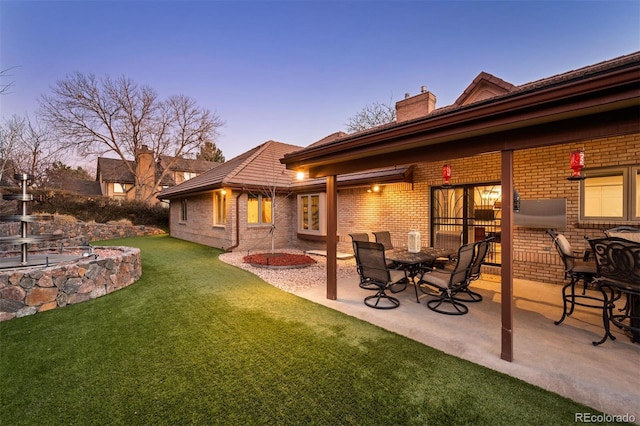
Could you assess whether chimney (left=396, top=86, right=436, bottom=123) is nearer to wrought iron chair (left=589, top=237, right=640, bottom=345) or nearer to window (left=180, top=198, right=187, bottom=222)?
wrought iron chair (left=589, top=237, right=640, bottom=345)

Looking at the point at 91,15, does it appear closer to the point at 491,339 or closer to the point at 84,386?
the point at 84,386

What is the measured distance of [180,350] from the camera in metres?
3.13

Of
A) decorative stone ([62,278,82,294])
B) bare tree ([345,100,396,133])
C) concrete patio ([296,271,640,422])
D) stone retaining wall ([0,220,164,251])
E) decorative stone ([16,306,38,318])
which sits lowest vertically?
concrete patio ([296,271,640,422])

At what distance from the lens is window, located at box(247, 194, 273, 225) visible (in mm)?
11231

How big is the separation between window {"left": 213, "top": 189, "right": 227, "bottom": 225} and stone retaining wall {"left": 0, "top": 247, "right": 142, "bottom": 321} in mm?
5997

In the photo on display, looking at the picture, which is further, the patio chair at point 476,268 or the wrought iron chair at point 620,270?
the patio chair at point 476,268

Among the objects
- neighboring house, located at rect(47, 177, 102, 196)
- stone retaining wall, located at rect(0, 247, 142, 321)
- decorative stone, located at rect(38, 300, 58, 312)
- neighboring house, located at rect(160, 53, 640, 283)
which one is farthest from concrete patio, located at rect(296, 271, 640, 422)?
neighboring house, located at rect(47, 177, 102, 196)

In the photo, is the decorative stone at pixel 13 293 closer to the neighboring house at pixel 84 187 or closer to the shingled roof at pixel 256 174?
the shingled roof at pixel 256 174

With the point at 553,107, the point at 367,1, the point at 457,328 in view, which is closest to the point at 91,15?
the point at 367,1

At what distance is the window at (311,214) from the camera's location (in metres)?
10.5

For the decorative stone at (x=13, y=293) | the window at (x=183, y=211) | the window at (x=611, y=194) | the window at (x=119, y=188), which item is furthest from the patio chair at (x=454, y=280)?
the window at (x=119, y=188)

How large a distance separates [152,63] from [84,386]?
1412cm

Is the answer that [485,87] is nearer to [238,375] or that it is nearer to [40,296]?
[238,375]

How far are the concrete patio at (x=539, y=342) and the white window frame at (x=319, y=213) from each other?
5.25 meters
